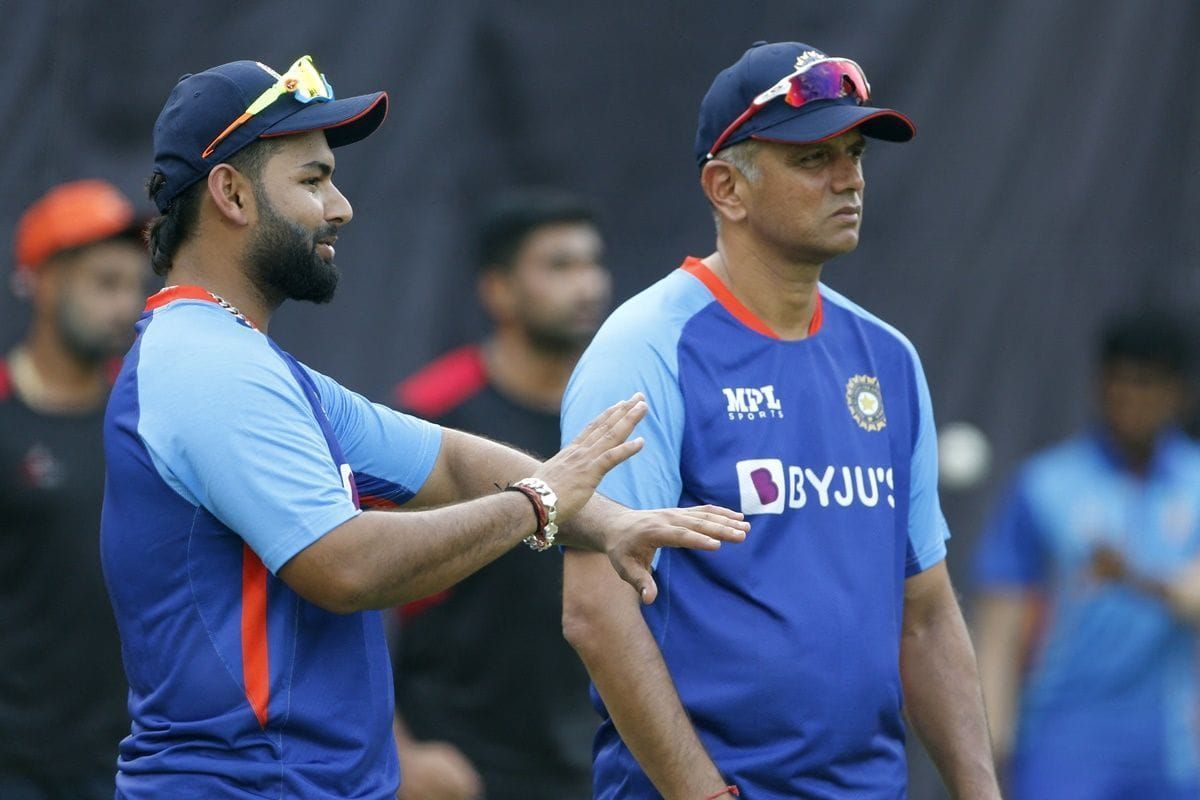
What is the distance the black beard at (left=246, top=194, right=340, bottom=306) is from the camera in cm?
359

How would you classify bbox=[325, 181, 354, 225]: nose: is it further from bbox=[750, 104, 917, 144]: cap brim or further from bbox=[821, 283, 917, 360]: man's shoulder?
bbox=[821, 283, 917, 360]: man's shoulder

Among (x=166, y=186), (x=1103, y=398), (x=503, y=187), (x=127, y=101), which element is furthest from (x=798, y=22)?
(x=166, y=186)

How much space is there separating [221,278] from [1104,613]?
12.4ft

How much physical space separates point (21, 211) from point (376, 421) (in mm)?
3461

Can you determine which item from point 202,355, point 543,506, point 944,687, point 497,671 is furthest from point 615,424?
point 497,671

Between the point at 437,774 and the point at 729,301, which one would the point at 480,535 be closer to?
the point at 729,301

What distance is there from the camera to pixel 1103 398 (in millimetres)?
6668

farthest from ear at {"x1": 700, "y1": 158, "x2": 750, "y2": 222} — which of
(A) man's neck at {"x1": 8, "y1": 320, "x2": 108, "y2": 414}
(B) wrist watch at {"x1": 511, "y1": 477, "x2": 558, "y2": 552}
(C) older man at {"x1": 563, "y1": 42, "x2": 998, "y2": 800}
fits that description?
(A) man's neck at {"x1": 8, "y1": 320, "x2": 108, "y2": 414}

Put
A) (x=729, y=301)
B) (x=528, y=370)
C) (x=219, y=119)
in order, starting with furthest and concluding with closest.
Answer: (x=528, y=370), (x=729, y=301), (x=219, y=119)

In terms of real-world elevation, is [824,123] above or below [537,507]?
above

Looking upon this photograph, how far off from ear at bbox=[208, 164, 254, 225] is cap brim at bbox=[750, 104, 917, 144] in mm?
1122

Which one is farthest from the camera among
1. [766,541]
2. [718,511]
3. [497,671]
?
[497,671]

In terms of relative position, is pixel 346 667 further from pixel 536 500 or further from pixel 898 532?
pixel 898 532

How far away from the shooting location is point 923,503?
4.23m
